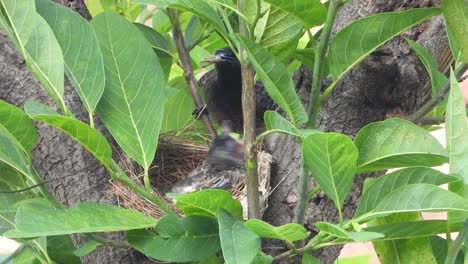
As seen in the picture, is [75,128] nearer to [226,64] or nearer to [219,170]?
[219,170]

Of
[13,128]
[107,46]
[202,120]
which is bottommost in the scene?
[202,120]

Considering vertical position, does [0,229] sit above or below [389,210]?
below

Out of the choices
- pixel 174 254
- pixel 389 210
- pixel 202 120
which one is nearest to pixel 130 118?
pixel 174 254

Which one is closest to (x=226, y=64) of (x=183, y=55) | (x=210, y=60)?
(x=210, y=60)

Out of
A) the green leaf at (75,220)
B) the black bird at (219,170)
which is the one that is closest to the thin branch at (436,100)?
the green leaf at (75,220)

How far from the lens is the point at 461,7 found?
1.17 meters

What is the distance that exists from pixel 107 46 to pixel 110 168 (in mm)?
224

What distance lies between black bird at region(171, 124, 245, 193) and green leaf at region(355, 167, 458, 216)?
0.89 m

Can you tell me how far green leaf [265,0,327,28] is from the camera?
112cm

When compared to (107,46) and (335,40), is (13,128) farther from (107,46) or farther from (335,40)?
(335,40)

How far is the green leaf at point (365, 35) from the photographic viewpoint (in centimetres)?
116

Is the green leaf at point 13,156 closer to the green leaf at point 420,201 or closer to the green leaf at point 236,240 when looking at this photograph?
the green leaf at point 236,240

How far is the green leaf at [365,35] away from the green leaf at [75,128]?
0.37 m

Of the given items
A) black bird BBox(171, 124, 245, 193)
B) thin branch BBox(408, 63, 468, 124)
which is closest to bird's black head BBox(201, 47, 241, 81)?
black bird BBox(171, 124, 245, 193)
